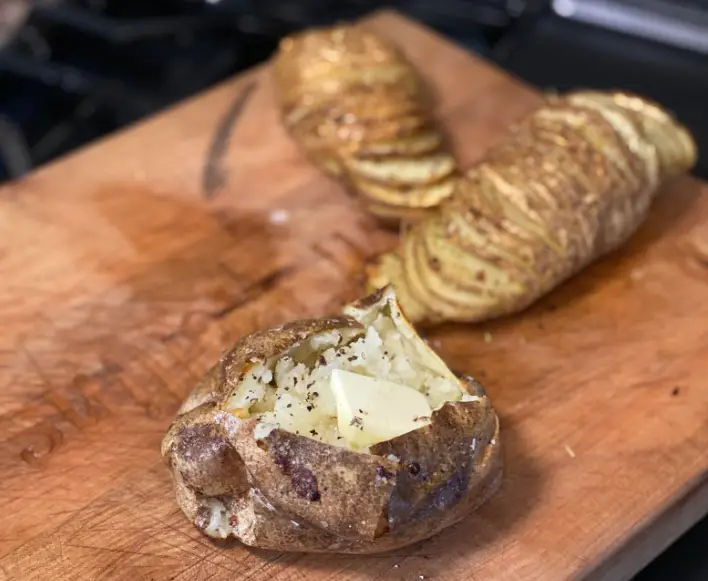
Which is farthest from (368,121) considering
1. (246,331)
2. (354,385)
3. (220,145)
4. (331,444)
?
(331,444)

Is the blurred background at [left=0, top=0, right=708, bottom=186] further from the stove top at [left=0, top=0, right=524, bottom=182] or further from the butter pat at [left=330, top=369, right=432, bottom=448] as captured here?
the butter pat at [left=330, top=369, right=432, bottom=448]

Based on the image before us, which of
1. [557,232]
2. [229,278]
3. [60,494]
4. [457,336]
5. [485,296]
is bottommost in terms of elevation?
[60,494]

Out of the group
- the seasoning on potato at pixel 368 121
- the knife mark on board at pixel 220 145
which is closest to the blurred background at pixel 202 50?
the knife mark on board at pixel 220 145

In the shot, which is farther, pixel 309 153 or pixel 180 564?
pixel 309 153

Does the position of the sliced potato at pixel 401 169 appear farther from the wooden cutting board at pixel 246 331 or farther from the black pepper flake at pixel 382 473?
the black pepper flake at pixel 382 473

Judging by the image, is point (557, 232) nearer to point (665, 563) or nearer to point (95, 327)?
point (665, 563)

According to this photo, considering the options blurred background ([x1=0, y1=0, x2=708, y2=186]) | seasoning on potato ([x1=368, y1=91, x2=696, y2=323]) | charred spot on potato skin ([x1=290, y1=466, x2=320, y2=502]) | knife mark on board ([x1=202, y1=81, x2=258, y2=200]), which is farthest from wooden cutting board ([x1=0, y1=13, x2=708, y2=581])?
blurred background ([x1=0, y1=0, x2=708, y2=186])

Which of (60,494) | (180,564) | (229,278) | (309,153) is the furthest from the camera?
(309,153)

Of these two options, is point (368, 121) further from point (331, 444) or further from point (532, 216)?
point (331, 444)

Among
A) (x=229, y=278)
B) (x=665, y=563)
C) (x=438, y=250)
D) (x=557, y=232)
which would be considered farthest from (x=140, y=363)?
(x=665, y=563)
